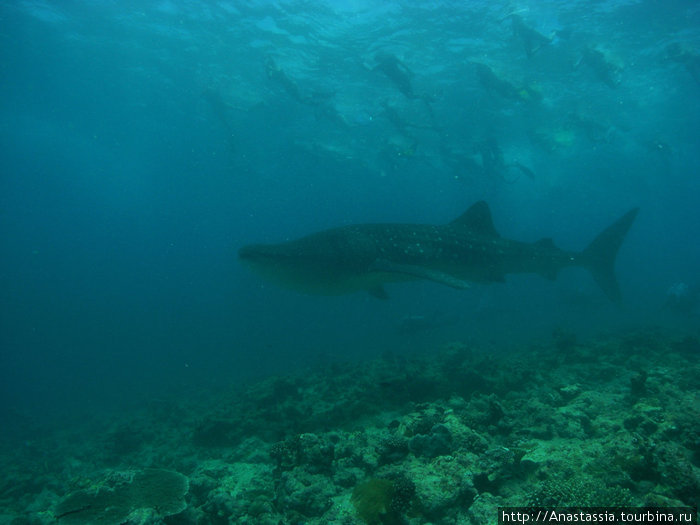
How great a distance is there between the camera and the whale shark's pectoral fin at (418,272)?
22.0ft

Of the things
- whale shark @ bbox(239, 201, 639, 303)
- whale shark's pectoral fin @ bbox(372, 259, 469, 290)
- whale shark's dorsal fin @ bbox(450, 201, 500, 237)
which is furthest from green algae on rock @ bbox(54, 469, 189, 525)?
whale shark's dorsal fin @ bbox(450, 201, 500, 237)

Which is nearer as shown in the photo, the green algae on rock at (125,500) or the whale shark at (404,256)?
the green algae on rock at (125,500)

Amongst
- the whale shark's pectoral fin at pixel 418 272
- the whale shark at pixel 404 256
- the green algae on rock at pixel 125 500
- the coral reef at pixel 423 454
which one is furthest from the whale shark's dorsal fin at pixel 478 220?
the green algae on rock at pixel 125 500

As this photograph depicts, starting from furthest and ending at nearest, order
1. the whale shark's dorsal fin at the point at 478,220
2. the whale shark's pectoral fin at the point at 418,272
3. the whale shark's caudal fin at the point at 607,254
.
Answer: the whale shark's caudal fin at the point at 607,254 → the whale shark's dorsal fin at the point at 478,220 → the whale shark's pectoral fin at the point at 418,272

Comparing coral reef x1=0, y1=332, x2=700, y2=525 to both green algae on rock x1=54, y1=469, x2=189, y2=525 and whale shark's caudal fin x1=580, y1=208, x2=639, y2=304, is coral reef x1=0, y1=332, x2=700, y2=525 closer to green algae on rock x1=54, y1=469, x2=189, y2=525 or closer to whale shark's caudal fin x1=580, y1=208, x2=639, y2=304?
green algae on rock x1=54, y1=469, x2=189, y2=525

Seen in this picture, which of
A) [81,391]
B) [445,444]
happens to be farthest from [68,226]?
[445,444]

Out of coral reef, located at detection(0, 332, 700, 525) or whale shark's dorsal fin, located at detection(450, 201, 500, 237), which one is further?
whale shark's dorsal fin, located at detection(450, 201, 500, 237)

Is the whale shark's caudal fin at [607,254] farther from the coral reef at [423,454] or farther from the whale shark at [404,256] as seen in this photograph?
the coral reef at [423,454]

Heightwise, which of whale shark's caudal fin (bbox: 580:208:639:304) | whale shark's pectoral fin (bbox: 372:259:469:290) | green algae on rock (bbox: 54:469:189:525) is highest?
whale shark's caudal fin (bbox: 580:208:639:304)

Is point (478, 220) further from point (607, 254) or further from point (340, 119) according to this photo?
point (340, 119)

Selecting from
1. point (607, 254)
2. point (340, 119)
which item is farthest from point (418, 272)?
point (340, 119)

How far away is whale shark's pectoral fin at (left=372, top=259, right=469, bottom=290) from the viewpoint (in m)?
6.70

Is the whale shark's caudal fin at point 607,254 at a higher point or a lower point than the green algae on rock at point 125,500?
higher

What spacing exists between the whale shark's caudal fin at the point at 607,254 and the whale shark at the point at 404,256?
0.11 feet
